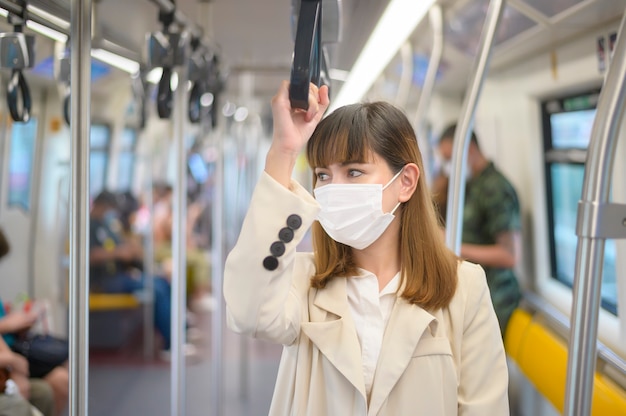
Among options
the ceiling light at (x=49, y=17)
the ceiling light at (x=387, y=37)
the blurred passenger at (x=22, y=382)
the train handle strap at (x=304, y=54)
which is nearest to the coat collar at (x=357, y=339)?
the train handle strap at (x=304, y=54)

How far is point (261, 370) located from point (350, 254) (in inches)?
183

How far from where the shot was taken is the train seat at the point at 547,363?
2332 millimetres

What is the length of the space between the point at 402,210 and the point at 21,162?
3750 mm

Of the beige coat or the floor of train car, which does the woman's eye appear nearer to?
the beige coat

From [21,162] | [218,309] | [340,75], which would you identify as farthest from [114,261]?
[340,75]

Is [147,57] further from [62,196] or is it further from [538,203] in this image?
[62,196]

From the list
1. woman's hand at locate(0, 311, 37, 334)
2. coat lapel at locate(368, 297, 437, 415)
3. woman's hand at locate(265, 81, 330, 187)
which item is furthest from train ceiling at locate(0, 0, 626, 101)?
woman's hand at locate(0, 311, 37, 334)

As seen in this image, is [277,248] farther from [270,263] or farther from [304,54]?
[304,54]

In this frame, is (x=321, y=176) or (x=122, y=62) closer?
(x=321, y=176)

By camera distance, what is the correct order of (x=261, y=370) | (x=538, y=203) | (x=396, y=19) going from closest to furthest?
(x=396, y=19)
(x=538, y=203)
(x=261, y=370)

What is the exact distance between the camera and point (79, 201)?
1588 millimetres

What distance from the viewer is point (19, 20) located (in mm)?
1741

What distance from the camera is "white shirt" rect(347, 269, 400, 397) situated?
4.70ft

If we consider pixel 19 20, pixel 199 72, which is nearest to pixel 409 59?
pixel 199 72
